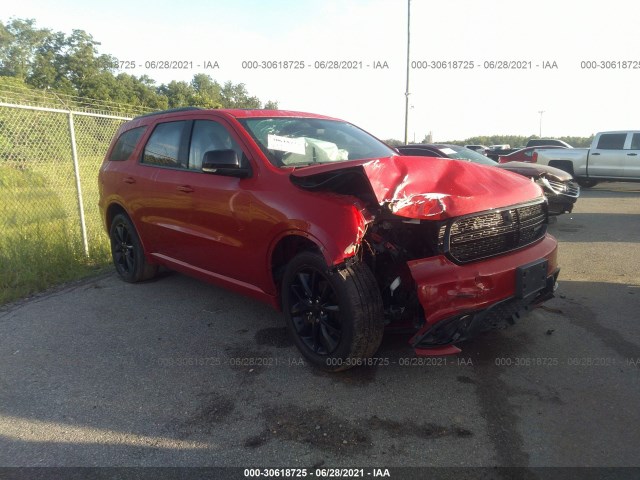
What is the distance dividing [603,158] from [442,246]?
13.8 metres

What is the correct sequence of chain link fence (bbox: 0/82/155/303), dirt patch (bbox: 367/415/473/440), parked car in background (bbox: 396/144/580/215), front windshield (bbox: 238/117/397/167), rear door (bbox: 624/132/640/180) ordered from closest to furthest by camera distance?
dirt patch (bbox: 367/415/473/440)
front windshield (bbox: 238/117/397/167)
chain link fence (bbox: 0/82/155/303)
parked car in background (bbox: 396/144/580/215)
rear door (bbox: 624/132/640/180)

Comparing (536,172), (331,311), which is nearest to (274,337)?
(331,311)

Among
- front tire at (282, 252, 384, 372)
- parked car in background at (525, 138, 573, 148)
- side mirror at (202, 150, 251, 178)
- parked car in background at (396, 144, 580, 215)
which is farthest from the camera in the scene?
parked car in background at (525, 138, 573, 148)

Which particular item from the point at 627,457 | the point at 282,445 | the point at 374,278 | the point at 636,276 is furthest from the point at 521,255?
the point at 636,276

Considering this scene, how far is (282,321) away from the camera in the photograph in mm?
4293

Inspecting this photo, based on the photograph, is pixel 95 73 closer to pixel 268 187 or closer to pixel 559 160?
pixel 559 160

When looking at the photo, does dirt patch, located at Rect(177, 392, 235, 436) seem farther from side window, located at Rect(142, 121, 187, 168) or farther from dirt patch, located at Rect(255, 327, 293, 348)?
side window, located at Rect(142, 121, 187, 168)

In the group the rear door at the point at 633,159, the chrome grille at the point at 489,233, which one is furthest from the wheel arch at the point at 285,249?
the rear door at the point at 633,159

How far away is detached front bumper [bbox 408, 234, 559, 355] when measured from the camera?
287cm

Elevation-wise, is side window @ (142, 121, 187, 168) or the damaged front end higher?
side window @ (142, 121, 187, 168)

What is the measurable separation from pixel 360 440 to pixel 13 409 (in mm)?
2251

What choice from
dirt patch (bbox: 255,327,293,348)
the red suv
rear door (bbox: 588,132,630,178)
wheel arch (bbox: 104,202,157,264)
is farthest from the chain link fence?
rear door (bbox: 588,132,630,178)

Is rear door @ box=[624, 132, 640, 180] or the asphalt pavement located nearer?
the asphalt pavement

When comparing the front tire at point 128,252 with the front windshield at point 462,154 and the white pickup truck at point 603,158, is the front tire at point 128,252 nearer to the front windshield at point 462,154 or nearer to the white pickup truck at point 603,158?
the front windshield at point 462,154
